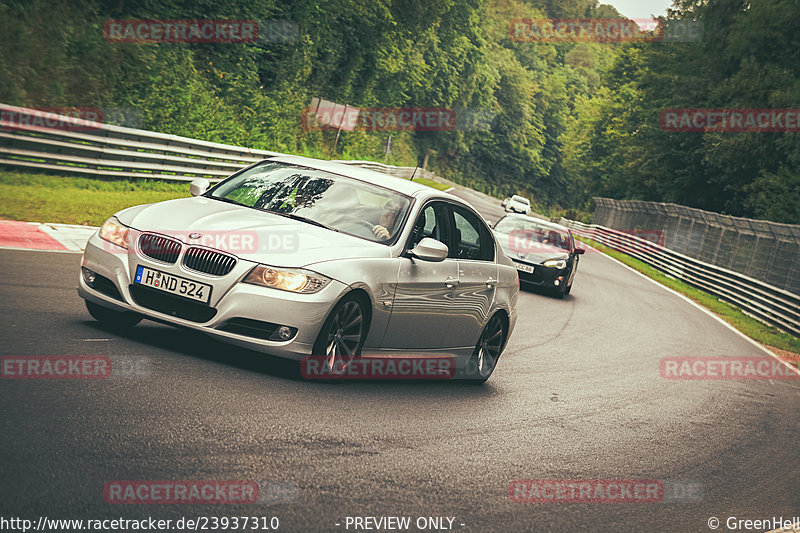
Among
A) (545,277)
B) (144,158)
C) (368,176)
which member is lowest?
(545,277)

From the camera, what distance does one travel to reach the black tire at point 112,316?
727cm

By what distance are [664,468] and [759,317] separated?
63.2 feet

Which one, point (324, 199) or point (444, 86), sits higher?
point (444, 86)

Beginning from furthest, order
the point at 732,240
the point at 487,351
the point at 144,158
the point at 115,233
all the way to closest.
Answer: the point at 732,240 → the point at 144,158 → the point at 487,351 → the point at 115,233

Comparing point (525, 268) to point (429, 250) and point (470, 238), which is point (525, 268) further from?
point (429, 250)

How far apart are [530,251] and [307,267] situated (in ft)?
42.8

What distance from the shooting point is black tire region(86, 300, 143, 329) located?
7.27 metres

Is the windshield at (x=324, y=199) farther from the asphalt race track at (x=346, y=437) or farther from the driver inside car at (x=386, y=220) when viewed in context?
the asphalt race track at (x=346, y=437)

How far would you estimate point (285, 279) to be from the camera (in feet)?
20.8

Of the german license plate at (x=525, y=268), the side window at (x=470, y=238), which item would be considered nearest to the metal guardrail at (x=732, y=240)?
the german license plate at (x=525, y=268)

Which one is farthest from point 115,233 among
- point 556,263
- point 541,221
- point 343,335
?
point 541,221

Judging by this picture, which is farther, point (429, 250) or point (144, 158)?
point (144, 158)

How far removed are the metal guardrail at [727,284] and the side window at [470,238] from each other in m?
15.4

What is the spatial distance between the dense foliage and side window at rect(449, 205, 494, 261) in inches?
508
